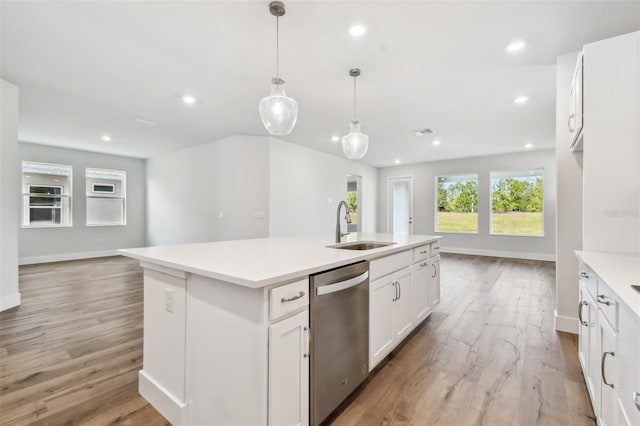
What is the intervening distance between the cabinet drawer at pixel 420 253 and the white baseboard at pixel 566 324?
54.0 inches

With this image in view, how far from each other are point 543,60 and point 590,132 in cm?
126

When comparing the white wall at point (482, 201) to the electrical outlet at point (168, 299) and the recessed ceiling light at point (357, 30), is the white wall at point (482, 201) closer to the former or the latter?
the recessed ceiling light at point (357, 30)

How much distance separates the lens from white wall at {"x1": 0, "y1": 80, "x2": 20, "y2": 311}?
3.13 m

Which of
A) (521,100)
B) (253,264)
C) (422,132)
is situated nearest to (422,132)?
(422,132)

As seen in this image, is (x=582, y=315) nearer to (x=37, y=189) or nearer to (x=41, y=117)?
(x=41, y=117)

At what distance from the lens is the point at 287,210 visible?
5707 mm

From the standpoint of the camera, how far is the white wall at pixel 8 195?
3.13 m

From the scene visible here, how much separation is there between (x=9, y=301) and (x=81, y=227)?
404cm

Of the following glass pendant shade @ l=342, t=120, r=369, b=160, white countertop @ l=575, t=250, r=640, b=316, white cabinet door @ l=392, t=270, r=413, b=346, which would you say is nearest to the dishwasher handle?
white cabinet door @ l=392, t=270, r=413, b=346

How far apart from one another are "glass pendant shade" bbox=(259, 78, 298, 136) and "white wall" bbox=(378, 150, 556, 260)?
667 centimetres

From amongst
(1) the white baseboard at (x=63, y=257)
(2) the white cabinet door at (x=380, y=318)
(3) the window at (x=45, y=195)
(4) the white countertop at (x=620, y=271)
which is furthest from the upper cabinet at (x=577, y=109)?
(1) the white baseboard at (x=63, y=257)

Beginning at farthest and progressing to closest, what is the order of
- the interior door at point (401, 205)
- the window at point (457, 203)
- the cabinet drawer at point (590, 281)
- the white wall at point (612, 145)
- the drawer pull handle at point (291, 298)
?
1. the interior door at point (401, 205)
2. the window at point (457, 203)
3. the white wall at point (612, 145)
4. the cabinet drawer at point (590, 281)
5. the drawer pull handle at point (291, 298)

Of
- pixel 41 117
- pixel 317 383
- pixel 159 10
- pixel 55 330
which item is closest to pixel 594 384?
pixel 317 383

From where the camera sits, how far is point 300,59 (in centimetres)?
261
